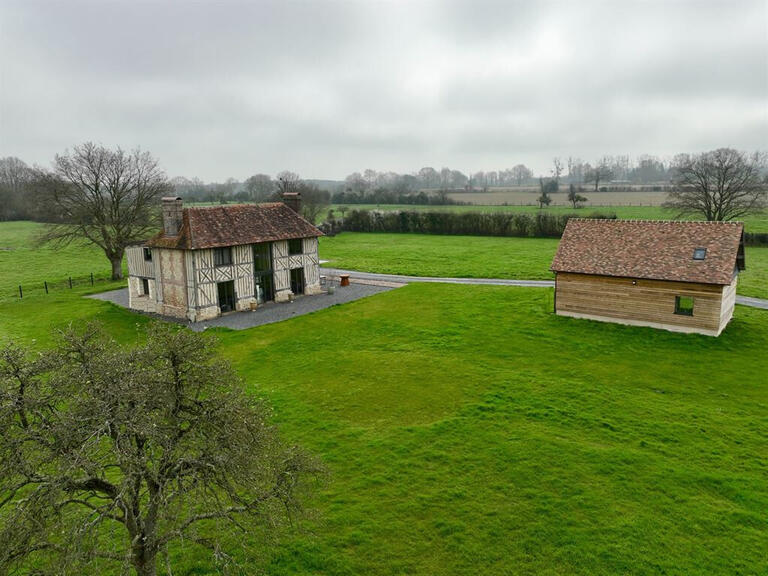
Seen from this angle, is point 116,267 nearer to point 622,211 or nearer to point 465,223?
point 465,223

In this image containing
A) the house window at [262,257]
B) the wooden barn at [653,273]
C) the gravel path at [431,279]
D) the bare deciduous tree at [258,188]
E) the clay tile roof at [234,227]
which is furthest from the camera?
the bare deciduous tree at [258,188]

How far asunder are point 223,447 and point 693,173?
57.2 m

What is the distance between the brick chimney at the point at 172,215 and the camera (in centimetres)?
2900

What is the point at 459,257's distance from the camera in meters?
49.4

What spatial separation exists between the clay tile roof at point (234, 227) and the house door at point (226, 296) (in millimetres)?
2518

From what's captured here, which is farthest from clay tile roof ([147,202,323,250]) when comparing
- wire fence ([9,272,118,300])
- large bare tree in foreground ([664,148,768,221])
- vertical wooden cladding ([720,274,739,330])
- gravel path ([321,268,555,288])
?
large bare tree in foreground ([664,148,768,221])

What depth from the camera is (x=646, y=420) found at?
16.3 m

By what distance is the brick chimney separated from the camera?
29000 millimetres

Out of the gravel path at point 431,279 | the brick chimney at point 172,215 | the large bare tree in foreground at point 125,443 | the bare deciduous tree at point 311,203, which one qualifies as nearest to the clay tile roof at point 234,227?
the brick chimney at point 172,215

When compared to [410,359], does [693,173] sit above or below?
above

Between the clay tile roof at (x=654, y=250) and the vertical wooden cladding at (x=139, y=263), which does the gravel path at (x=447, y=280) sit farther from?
the vertical wooden cladding at (x=139, y=263)

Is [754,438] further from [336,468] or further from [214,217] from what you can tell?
[214,217]

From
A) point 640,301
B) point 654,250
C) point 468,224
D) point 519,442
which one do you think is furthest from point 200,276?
point 468,224

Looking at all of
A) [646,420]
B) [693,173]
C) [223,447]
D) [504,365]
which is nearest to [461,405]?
[504,365]
